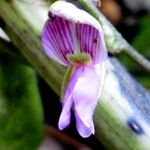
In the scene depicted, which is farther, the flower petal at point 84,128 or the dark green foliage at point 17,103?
the dark green foliage at point 17,103

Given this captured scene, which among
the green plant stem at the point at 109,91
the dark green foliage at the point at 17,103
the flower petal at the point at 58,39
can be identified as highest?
the flower petal at the point at 58,39

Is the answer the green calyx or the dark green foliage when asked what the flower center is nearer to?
the green calyx

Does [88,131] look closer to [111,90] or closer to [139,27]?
[111,90]

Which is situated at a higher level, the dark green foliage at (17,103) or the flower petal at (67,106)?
the flower petal at (67,106)

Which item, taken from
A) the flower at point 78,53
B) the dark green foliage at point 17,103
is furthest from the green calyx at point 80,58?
the dark green foliage at point 17,103

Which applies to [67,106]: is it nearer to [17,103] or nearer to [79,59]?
[79,59]

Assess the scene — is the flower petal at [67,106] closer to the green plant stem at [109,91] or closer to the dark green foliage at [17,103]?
the green plant stem at [109,91]

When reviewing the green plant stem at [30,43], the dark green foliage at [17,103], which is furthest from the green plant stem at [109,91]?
the dark green foliage at [17,103]

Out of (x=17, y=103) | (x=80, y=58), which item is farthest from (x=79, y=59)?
(x=17, y=103)
